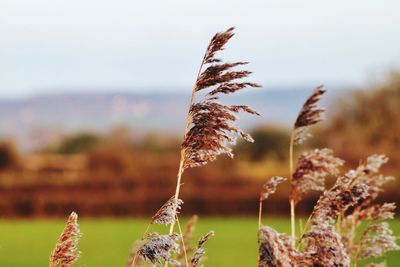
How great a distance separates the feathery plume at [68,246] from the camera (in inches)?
173

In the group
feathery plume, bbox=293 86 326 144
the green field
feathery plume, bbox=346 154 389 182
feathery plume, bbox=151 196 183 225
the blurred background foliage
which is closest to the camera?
feathery plume, bbox=151 196 183 225

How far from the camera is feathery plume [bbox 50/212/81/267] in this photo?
4.39 m

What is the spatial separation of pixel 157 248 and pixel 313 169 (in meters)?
1.43

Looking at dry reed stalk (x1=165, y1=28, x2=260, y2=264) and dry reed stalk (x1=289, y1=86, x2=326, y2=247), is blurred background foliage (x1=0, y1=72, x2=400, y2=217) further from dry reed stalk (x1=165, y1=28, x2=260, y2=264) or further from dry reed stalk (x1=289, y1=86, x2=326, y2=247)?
dry reed stalk (x1=165, y1=28, x2=260, y2=264)

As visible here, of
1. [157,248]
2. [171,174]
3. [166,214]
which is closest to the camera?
[157,248]

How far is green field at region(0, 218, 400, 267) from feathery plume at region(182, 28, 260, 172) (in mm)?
17610

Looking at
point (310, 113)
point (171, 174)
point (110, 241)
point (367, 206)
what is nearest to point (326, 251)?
point (310, 113)

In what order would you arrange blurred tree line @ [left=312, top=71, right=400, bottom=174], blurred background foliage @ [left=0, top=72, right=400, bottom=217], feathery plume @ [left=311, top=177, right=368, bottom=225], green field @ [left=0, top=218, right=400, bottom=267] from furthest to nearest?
blurred tree line @ [left=312, top=71, right=400, bottom=174] → blurred background foliage @ [left=0, top=72, right=400, bottom=217] → green field @ [left=0, top=218, right=400, bottom=267] → feathery plume @ [left=311, top=177, right=368, bottom=225]

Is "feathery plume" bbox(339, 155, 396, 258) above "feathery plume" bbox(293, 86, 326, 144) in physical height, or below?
below

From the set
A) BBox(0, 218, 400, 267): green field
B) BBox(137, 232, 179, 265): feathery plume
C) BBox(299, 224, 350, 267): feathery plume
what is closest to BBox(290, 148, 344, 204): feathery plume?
BBox(299, 224, 350, 267): feathery plume

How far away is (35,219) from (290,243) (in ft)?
132

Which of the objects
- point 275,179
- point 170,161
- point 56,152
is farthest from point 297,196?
point 56,152

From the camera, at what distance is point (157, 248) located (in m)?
4.16

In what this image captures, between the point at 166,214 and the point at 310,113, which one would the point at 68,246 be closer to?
the point at 166,214
